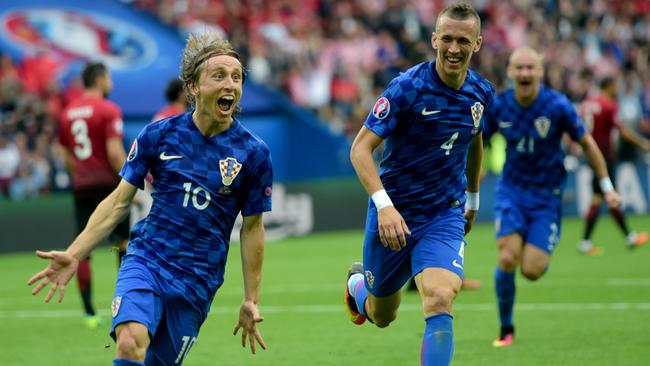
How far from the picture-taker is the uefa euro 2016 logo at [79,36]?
24.3 m

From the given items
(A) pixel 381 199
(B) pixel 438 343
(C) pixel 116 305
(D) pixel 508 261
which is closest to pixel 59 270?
(C) pixel 116 305

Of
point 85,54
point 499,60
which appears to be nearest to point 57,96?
point 85,54

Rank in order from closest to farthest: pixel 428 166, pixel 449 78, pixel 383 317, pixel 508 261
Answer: pixel 449 78 → pixel 428 166 → pixel 383 317 → pixel 508 261

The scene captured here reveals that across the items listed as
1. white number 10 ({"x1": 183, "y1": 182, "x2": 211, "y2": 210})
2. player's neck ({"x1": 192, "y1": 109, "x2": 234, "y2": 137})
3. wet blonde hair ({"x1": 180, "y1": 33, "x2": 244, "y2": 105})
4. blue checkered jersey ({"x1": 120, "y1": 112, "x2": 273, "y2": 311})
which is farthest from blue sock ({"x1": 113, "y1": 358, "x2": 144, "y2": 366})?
wet blonde hair ({"x1": 180, "y1": 33, "x2": 244, "y2": 105})

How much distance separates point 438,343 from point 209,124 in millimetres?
1871

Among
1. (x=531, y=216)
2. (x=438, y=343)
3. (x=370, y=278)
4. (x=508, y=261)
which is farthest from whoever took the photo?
(x=531, y=216)

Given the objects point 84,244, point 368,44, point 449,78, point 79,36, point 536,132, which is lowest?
point 84,244

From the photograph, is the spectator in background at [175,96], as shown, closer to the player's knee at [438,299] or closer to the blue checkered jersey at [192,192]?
the blue checkered jersey at [192,192]

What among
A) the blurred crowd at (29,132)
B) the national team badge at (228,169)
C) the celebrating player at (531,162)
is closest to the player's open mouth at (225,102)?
the national team badge at (228,169)

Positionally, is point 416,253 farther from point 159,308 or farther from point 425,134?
point 159,308

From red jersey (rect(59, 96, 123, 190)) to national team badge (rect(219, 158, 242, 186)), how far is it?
5.27m

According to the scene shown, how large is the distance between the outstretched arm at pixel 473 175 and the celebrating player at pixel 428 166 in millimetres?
24

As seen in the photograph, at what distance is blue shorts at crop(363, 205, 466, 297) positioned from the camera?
717cm

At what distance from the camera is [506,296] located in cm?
970
